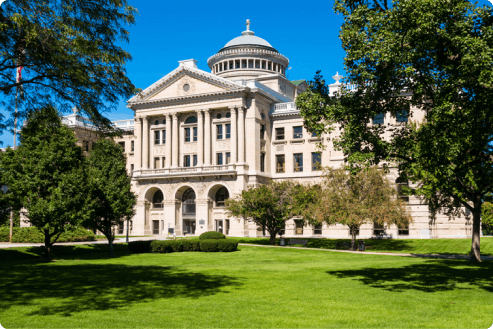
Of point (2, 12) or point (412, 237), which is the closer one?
point (2, 12)

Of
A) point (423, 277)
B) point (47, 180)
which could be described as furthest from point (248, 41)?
point (423, 277)

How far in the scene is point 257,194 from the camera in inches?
1903

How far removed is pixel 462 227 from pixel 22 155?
4802 centimetres

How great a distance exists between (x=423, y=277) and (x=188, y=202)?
50132 millimetres

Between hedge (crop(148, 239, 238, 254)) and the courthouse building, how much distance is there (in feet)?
73.9

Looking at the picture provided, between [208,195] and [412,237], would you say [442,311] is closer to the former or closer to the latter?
[412,237]

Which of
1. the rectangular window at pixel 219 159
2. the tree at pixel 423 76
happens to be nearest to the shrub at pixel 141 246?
the tree at pixel 423 76

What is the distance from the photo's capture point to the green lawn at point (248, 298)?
470 inches

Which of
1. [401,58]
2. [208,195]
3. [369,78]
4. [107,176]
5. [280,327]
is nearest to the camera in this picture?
[280,327]

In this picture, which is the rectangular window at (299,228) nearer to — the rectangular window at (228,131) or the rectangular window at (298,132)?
the rectangular window at (298,132)

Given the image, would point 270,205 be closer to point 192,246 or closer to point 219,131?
point 192,246

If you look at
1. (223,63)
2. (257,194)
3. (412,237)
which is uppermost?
(223,63)

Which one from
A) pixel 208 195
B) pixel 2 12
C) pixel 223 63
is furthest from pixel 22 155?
pixel 223 63

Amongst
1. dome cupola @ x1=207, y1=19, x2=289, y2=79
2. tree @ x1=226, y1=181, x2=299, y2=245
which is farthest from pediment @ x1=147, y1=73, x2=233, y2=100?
tree @ x1=226, y1=181, x2=299, y2=245
